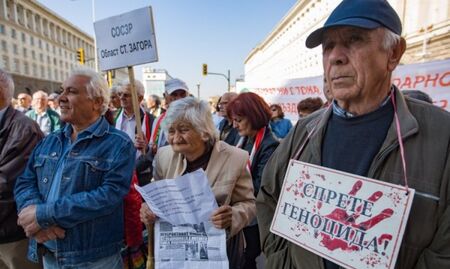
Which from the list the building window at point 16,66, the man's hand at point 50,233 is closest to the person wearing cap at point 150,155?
the man's hand at point 50,233

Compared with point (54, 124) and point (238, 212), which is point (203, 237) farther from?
point (54, 124)

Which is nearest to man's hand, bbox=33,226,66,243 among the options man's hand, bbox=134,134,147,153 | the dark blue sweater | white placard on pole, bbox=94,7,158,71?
man's hand, bbox=134,134,147,153

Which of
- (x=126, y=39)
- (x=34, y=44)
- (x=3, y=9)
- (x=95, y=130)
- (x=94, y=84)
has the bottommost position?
(x=95, y=130)

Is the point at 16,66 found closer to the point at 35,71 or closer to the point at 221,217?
the point at 35,71

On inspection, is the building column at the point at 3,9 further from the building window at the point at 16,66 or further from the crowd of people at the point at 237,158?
the crowd of people at the point at 237,158

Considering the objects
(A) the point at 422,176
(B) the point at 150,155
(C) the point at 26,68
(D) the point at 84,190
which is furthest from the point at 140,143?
(C) the point at 26,68

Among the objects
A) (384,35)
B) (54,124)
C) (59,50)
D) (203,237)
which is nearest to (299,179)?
(384,35)

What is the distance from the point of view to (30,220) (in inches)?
63.5

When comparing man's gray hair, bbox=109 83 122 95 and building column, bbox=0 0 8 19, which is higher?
building column, bbox=0 0 8 19

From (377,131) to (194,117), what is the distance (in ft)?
3.66

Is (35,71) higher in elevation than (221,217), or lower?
higher

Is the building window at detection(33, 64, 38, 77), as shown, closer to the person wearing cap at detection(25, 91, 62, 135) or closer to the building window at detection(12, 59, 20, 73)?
the building window at detection(12, 59, 20, 73)

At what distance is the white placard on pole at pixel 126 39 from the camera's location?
2.66 meters

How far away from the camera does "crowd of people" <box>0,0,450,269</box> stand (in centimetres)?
96
